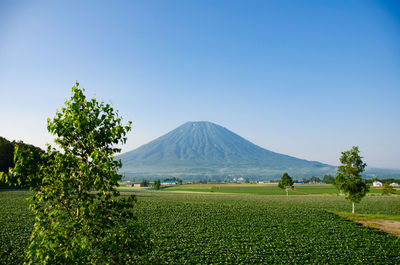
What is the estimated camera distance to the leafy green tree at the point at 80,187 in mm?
6355

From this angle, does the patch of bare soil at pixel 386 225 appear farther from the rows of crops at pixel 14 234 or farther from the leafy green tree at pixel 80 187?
the rows of crops at pixel 14 234

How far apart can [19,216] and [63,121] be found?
35.7 metres

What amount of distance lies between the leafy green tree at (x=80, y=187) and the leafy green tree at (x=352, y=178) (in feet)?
135

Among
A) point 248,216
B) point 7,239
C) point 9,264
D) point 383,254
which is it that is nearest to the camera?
point 9,264

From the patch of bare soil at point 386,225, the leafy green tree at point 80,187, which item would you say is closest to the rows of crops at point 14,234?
the leafy green tree at point 80,187

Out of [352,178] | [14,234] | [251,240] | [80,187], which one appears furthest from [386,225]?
[14,234]

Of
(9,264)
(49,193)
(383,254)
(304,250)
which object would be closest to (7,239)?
(9,264)

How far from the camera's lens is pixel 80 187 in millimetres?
6945

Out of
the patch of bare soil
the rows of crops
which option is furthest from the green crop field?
the patch of bare soil

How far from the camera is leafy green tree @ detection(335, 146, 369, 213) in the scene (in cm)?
3966

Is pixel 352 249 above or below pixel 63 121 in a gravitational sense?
below

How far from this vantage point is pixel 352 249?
21562 mm

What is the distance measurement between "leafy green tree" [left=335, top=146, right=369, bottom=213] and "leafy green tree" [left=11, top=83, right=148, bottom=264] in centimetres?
4120

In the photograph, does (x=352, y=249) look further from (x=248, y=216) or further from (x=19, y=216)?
(x=19, y=216)
